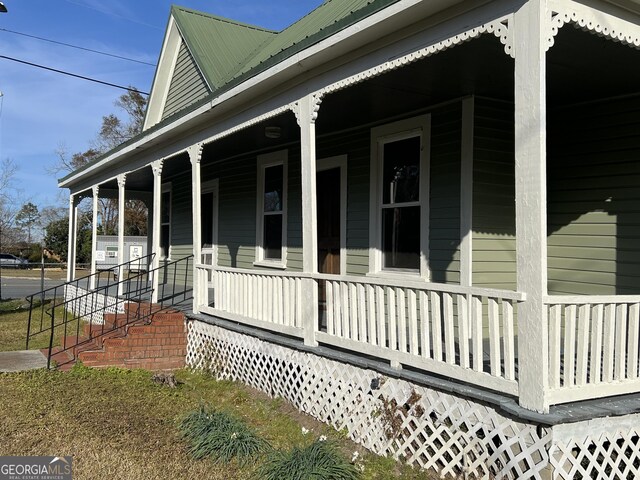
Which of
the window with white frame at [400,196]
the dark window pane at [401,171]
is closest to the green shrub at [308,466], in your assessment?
the window with white frame at [400,196]

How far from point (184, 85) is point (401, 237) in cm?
805

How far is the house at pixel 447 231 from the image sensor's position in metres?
3.61

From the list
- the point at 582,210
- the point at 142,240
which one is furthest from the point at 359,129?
the point at 142,240

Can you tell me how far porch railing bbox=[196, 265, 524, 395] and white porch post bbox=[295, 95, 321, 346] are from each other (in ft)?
0.07

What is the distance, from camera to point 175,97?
1343cm

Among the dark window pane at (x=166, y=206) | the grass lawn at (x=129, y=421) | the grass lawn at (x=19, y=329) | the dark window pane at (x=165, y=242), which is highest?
the dark window pane at (x=166, y=206)

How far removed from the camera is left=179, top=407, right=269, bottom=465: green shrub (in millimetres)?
4773

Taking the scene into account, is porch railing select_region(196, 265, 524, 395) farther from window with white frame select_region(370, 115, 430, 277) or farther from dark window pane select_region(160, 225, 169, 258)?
dark window pane select_region(160, 225, 169, 258)

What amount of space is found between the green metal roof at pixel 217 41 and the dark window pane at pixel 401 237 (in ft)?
17.3

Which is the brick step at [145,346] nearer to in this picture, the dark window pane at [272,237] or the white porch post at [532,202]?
the dark window pane at [272,237]

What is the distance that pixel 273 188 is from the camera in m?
9.96

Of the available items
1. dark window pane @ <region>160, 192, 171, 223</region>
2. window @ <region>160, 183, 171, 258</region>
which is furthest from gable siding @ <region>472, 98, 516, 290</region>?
dark window pane @ <region>160, 192, 171, 223</region>

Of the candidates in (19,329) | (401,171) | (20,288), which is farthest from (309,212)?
(20,288)

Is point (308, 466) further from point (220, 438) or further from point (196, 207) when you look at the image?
point (196, 207)
